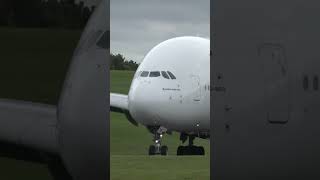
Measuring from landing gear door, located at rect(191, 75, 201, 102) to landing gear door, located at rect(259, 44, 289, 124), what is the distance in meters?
6.96

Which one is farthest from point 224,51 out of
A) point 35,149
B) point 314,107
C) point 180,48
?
point 180,48

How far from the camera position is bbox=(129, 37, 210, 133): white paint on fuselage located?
12711 mm

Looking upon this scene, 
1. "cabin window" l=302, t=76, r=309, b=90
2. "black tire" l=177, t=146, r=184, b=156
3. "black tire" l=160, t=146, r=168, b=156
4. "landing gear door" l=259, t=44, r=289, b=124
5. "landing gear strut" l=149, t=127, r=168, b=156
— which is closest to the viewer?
"landing gear door" l=259, t=44, r=289, b=124

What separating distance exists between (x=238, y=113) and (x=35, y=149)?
1.85 metres

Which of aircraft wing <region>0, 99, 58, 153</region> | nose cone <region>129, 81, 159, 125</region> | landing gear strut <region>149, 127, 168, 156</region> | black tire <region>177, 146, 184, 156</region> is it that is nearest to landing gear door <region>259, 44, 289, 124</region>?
aircraft wing <region>0, 99, 58, 153</region>

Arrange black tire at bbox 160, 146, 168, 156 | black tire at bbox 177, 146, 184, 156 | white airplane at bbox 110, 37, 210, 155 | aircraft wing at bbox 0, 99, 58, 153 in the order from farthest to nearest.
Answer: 1. white airplane at bbox 110, 37, 210, 155
2. black tire at bbox 177, 146, 184, 156
3. black tire at bbox 160, 146, 168, 156
4. aircraft wing at bbox 0, 99, 58, 153

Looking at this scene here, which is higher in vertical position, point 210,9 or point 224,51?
point 210,9

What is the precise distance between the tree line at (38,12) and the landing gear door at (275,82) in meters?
1.73

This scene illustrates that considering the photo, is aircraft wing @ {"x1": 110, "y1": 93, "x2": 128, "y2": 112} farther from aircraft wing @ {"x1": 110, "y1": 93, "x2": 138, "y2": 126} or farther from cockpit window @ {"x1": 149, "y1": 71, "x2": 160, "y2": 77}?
cockpit window @ {"x1": 149, "y1": 71, "x2": 160, "y2": 77}

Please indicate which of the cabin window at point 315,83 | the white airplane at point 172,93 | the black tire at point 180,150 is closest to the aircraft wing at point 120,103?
the white airplane at point 172,93

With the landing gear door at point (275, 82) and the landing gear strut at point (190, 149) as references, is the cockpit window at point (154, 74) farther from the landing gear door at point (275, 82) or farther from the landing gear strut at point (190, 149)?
the landing gear door at point (275, 82)

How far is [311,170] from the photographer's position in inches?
242

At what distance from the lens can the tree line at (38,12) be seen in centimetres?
557

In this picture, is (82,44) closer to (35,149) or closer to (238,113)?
(35,149)
